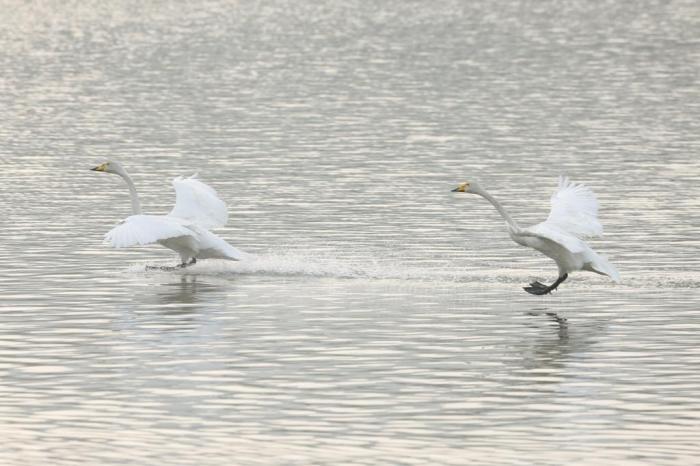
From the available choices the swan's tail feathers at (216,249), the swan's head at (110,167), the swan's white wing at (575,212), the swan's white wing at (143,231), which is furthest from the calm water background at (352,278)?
the swan's head at (110,167)

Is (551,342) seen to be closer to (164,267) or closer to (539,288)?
(539,288)

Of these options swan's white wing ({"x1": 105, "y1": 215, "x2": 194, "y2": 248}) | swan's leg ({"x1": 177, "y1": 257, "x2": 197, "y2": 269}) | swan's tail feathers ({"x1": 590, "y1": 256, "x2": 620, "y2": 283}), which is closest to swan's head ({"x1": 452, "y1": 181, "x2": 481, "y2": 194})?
swan's tail feathers ({"x1": 590, "y1": 256, "x2": 620, "y2": 283})

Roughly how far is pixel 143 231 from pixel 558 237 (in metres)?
4.81

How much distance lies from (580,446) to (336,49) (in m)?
54.6

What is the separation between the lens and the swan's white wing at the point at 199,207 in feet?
82.9

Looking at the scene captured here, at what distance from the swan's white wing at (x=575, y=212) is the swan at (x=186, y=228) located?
3922mm

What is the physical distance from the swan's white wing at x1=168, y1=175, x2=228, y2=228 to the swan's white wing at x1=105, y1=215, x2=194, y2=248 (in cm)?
85

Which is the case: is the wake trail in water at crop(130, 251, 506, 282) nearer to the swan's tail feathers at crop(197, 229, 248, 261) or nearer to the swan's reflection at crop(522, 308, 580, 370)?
the swan's tail feathers at crop(197, 229, 248, 261)

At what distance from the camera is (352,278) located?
23641 millimetres

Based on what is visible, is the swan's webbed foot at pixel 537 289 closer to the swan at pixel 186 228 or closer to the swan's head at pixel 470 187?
the swan's head at pixel 470 187

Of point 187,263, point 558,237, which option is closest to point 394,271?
point 558,237

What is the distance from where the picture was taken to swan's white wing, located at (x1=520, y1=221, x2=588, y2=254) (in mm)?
21797

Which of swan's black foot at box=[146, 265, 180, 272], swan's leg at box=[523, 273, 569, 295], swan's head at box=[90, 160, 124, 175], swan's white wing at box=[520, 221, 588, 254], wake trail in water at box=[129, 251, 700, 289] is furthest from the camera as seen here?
swan's head at box=[90, 160, 124, 175]

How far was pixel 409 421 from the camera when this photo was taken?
1551 cm
